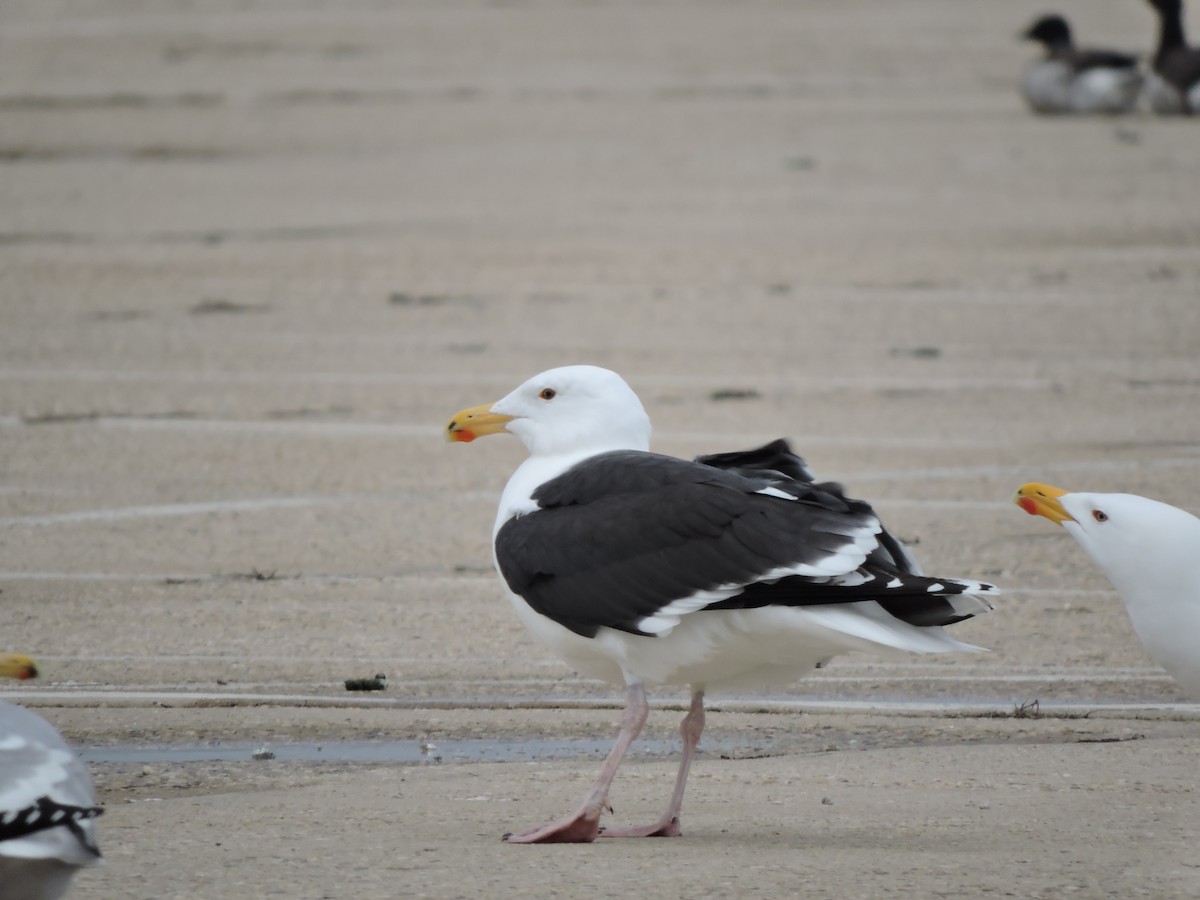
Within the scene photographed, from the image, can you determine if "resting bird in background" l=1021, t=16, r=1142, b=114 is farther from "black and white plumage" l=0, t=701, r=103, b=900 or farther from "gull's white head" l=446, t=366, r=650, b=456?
"black and white plumage" l=0, t=701, r=103, b=900

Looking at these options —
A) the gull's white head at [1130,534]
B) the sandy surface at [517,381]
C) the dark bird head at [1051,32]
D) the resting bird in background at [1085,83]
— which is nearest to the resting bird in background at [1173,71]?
the resting bird in background at [1085,83]

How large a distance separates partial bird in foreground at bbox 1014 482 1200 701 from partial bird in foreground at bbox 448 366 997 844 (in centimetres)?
92

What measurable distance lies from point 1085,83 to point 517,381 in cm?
1393

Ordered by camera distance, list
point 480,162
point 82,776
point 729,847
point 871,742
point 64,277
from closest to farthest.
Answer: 1. point 82,776
2. point 729,847
3. point 871,742
4. point 64,277
5. point 480,162

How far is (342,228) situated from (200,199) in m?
2.39

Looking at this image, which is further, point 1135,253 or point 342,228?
point 342,228

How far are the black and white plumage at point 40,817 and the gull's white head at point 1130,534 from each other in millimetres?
3380

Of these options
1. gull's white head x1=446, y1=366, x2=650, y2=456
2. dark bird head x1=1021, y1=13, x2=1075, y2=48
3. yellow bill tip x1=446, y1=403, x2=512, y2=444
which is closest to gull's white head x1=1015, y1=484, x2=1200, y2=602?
gull's white head x1=446, y1=366, x2=650, y2=456

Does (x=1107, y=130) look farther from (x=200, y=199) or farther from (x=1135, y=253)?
(x=200, y=199)

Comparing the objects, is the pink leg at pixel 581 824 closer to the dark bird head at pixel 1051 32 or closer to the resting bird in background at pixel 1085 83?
the resting bird in background at pixel 1085 83

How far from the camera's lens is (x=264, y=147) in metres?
23.9

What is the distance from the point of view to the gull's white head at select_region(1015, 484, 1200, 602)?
6.40 metres

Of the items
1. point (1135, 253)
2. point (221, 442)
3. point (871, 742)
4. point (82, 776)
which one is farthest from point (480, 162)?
point (82, 776)

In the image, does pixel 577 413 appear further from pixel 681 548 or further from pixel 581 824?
pixel 581 824
